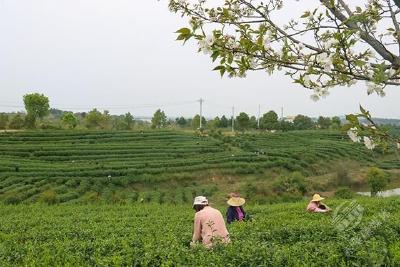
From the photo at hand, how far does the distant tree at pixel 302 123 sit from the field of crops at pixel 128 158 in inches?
768

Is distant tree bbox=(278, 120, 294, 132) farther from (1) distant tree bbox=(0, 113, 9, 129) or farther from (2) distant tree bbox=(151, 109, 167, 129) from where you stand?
(1) distant tree bbox=(0, 113, 9, 129)

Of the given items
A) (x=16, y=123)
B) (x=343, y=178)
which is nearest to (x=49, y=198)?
(x=343, y=178)

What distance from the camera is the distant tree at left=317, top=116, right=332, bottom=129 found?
81625 millimetres

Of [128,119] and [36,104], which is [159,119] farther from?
[36,104]

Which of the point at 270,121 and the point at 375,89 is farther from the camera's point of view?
the point at 270,121

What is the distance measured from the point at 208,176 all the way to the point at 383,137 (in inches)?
1468

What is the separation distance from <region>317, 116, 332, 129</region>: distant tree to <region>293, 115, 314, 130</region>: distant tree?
1.50 m

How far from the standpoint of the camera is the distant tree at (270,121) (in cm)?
7125

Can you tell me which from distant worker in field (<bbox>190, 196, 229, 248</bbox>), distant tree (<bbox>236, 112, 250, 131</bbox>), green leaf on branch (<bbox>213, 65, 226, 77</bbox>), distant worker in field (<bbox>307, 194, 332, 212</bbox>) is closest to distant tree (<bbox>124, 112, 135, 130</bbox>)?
distant tree (<bbox>236, 112, 250, 131</bbox>)

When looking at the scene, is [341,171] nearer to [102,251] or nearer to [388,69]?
[102,251]

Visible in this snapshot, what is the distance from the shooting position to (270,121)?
72.1 m

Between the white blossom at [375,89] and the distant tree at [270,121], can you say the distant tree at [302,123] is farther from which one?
the white blossom at [375,89]

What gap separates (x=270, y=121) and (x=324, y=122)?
1518 centimetres

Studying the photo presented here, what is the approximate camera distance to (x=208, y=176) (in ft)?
129
